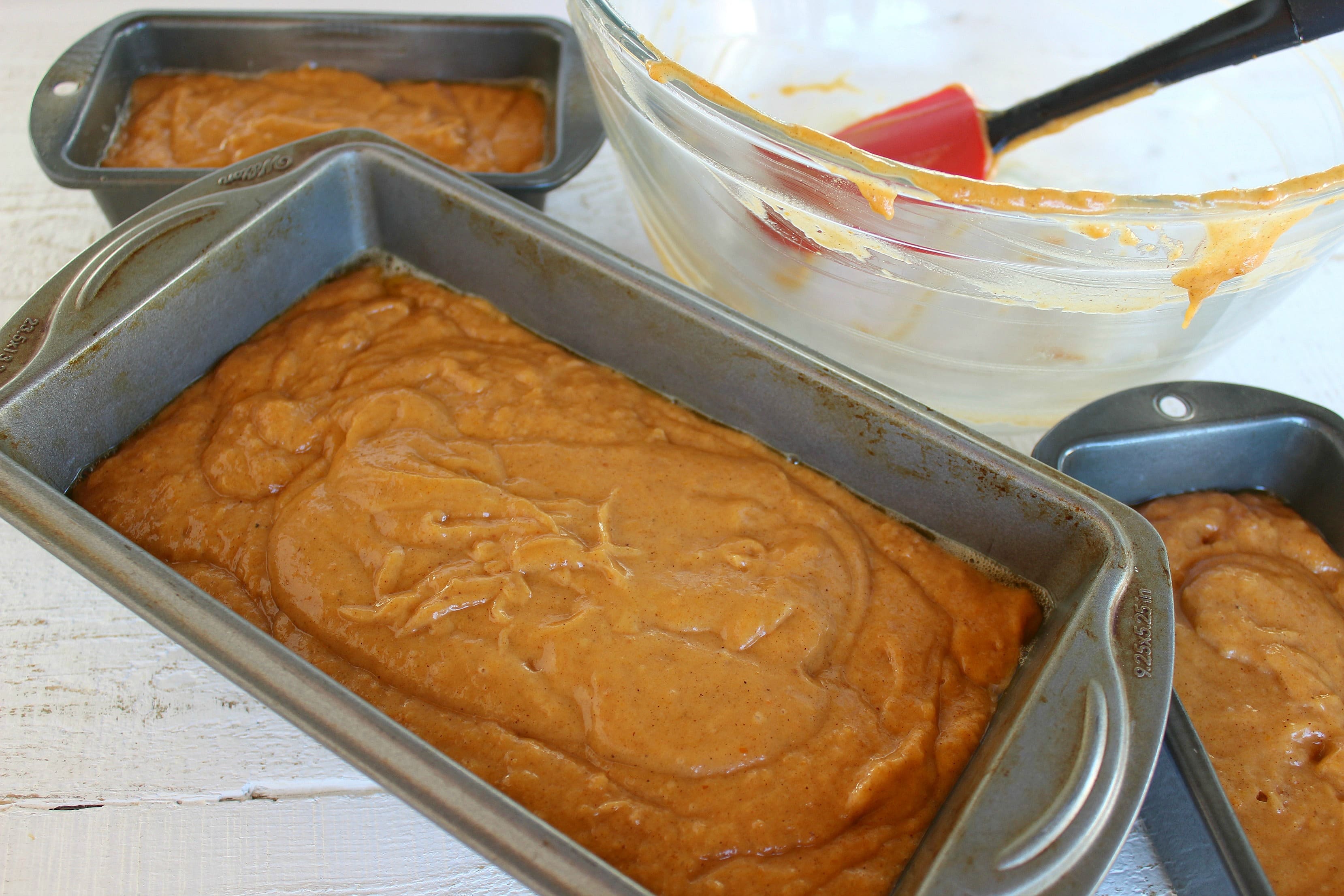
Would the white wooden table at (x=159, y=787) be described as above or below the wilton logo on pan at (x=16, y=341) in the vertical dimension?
below

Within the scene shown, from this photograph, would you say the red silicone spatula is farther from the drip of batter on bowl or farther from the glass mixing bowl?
the drip of batter on bowl

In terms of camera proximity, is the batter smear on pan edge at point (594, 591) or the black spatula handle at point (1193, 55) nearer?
the batter smear on pan edge at point (594, 591)

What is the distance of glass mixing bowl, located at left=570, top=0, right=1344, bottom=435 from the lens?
4.32 ft

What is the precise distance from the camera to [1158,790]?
3.86 ft

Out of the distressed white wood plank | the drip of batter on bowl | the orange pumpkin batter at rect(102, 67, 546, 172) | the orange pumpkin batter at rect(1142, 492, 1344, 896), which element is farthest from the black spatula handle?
the distressed white wood plank

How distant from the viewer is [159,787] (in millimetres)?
1322

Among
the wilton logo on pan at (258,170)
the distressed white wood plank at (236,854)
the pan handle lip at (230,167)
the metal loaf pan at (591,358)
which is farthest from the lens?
the pan handle lip at (230,167)

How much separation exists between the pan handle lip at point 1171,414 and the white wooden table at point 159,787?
21.4 inches

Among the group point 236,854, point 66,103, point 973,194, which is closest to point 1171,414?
point 973,194

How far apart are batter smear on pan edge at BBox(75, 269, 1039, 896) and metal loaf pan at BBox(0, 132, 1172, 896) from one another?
0.06 meters

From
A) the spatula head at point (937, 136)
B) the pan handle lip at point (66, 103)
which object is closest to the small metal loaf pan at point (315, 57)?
the pan handle lip at point (66, 103)

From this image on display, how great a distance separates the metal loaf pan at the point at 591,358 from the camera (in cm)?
98

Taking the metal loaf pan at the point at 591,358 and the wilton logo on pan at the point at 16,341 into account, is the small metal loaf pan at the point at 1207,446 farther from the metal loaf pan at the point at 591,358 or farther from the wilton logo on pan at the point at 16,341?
the wilton logo on pan at the point at 16,341

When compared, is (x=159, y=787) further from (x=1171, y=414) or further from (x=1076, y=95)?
(x=1076, y=95)
